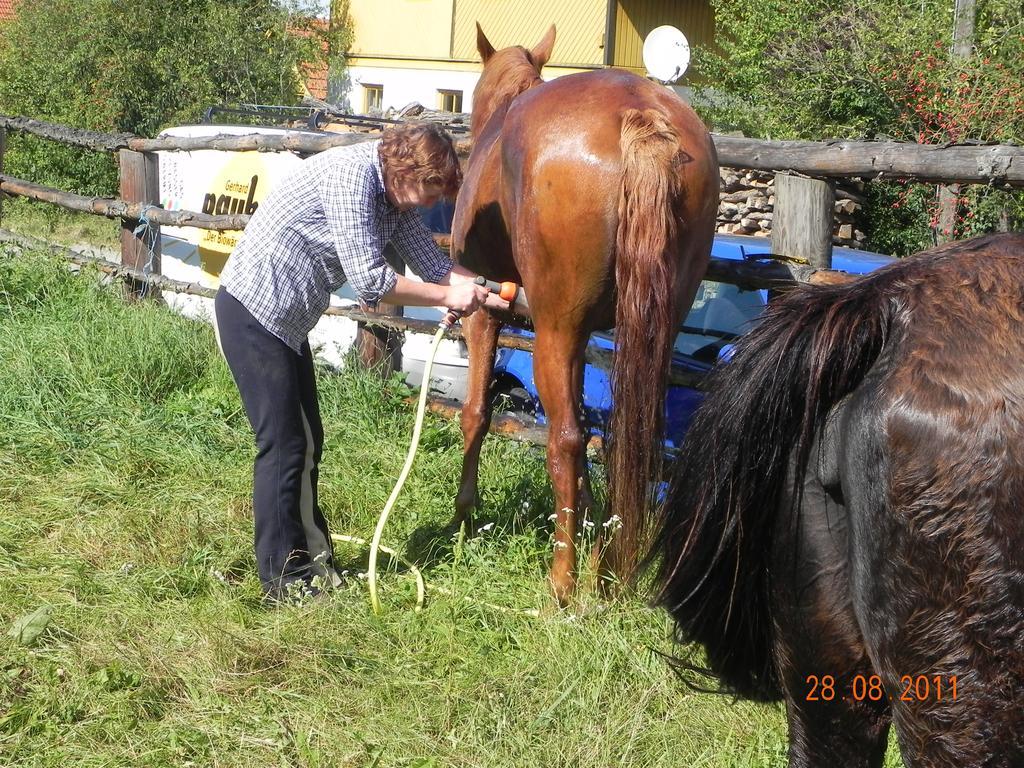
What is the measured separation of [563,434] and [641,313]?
2.02 feet

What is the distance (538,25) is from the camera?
2567cm

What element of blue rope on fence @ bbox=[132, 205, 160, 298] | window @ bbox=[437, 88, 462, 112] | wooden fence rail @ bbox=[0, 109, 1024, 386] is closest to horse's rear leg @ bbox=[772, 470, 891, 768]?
wooden fence rail @ bbox=[0, 109, 1024, 386]

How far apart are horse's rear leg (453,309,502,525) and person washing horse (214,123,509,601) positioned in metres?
0.78

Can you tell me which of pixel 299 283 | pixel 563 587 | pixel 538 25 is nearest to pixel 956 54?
pixel 563 587

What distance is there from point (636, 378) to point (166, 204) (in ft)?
20.4

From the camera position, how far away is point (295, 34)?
81.0 feet

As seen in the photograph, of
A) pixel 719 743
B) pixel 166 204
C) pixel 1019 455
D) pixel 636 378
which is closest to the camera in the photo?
pixel 1019 455

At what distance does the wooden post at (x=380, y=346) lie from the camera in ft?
21.2

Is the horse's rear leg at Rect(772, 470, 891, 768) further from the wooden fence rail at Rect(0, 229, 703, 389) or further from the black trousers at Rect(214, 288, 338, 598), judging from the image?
the black trousers at Rect(214, 288, 338, 598)

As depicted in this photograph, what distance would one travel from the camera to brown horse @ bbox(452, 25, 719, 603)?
3.50 meters

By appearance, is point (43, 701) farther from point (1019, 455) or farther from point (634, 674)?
point (1019, 455)

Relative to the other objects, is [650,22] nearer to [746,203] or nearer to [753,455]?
[746,203]

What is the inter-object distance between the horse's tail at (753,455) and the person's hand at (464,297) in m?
1.87

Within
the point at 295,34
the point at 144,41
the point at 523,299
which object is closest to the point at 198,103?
the point at 144,41
